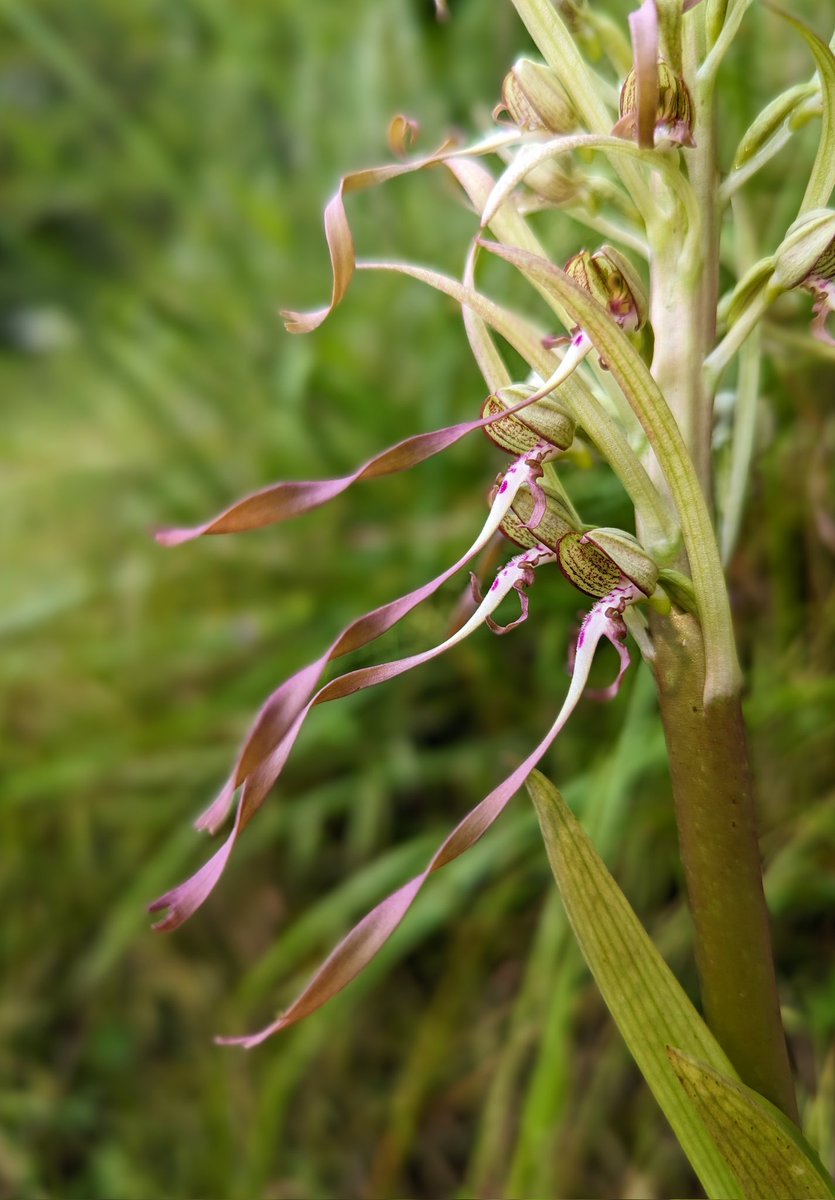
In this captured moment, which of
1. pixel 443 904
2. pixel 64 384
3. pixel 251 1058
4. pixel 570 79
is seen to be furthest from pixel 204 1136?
pixel 64 384

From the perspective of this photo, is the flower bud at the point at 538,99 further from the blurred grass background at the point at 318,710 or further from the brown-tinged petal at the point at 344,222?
the blurred grass background at the point at 318,710

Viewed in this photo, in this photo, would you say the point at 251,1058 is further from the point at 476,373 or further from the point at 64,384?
the point at 64,384

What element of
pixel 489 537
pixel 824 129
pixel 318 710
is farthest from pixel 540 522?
pixel 318 710

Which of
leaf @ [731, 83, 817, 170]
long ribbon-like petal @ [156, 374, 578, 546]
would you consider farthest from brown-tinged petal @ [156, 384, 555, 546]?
leaf @ [731, 83, 817, 170]

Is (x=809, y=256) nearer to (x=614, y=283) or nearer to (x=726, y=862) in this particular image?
(x=614, y=283)

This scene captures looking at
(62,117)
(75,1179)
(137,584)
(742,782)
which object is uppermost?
(62,117)

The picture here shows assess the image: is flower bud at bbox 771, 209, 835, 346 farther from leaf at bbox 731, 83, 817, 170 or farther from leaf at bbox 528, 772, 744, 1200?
leaf at bbox 528, 772, 744, 1200
